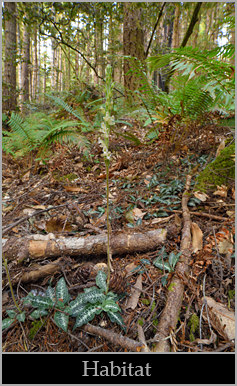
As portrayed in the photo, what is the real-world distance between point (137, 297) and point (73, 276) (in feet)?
1.57

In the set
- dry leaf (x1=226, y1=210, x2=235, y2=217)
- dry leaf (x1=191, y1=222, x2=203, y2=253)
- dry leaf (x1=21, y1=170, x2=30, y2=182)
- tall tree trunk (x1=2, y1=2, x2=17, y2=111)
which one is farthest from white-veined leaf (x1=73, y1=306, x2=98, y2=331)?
tall tree trunk (x1=2, y1=2, x2=17, y2=111)

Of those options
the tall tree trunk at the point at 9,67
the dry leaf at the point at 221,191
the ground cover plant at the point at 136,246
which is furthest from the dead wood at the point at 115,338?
the tall tree trunk at the point at 9,67

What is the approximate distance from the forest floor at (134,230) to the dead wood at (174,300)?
4cm

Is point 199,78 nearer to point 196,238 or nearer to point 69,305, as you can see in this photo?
point 196,238

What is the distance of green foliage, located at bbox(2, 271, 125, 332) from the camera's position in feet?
3.87

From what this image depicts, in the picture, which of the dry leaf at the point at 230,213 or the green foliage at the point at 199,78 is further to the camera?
the green foliage at the point at 199,78

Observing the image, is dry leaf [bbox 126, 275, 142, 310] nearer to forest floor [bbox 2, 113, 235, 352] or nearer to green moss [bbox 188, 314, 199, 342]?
forest floor [bbox 2, 113, 235, 352]

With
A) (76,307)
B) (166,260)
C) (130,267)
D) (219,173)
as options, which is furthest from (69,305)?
(219,173)

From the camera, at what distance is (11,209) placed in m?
2.26

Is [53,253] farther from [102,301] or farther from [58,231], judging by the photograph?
[102,301]

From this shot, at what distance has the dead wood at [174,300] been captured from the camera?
108 centimetres

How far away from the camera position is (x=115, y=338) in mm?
1108

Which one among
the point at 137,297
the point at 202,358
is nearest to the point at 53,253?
the point at 137,297

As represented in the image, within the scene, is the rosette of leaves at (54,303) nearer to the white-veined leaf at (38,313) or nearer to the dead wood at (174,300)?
the white-veined leaf at (38,313)
